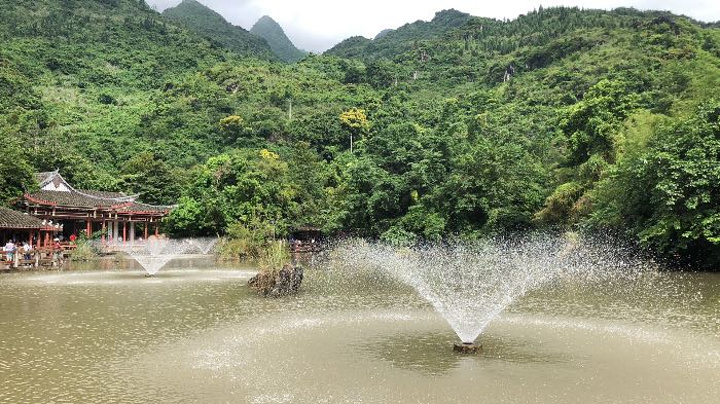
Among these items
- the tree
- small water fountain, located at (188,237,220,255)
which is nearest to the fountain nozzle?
small water fountain, located at (188,237,220,255)

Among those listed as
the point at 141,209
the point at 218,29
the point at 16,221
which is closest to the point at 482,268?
the point at 16,221

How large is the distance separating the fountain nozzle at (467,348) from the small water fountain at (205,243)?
3482 centimetres

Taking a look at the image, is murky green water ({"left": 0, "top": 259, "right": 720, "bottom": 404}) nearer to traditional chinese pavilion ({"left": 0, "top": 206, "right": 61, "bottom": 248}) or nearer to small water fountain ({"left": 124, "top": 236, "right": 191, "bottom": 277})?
traditional chinese pavilion ({"left": 0, "top": 206, "right": 61, "bottom": 248})

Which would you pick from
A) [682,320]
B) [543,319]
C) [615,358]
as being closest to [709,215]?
[682,320]

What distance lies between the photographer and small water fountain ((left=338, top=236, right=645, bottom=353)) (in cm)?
1423

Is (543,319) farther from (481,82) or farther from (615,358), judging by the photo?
(481,82)

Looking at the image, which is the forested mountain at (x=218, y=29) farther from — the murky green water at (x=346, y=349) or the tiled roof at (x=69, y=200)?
the murky green water at (x=346, y=349)

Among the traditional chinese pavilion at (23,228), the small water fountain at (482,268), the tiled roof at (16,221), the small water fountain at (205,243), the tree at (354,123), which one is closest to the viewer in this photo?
the small water fountain at (482,268)

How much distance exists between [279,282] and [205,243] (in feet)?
94.3

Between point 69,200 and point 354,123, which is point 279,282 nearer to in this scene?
point 69,200

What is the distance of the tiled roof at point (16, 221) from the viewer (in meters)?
30.6

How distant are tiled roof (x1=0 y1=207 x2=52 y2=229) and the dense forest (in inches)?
210

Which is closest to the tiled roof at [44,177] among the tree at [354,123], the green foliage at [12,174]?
the green foliage at [12,174]

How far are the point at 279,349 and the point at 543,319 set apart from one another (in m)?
6.99
